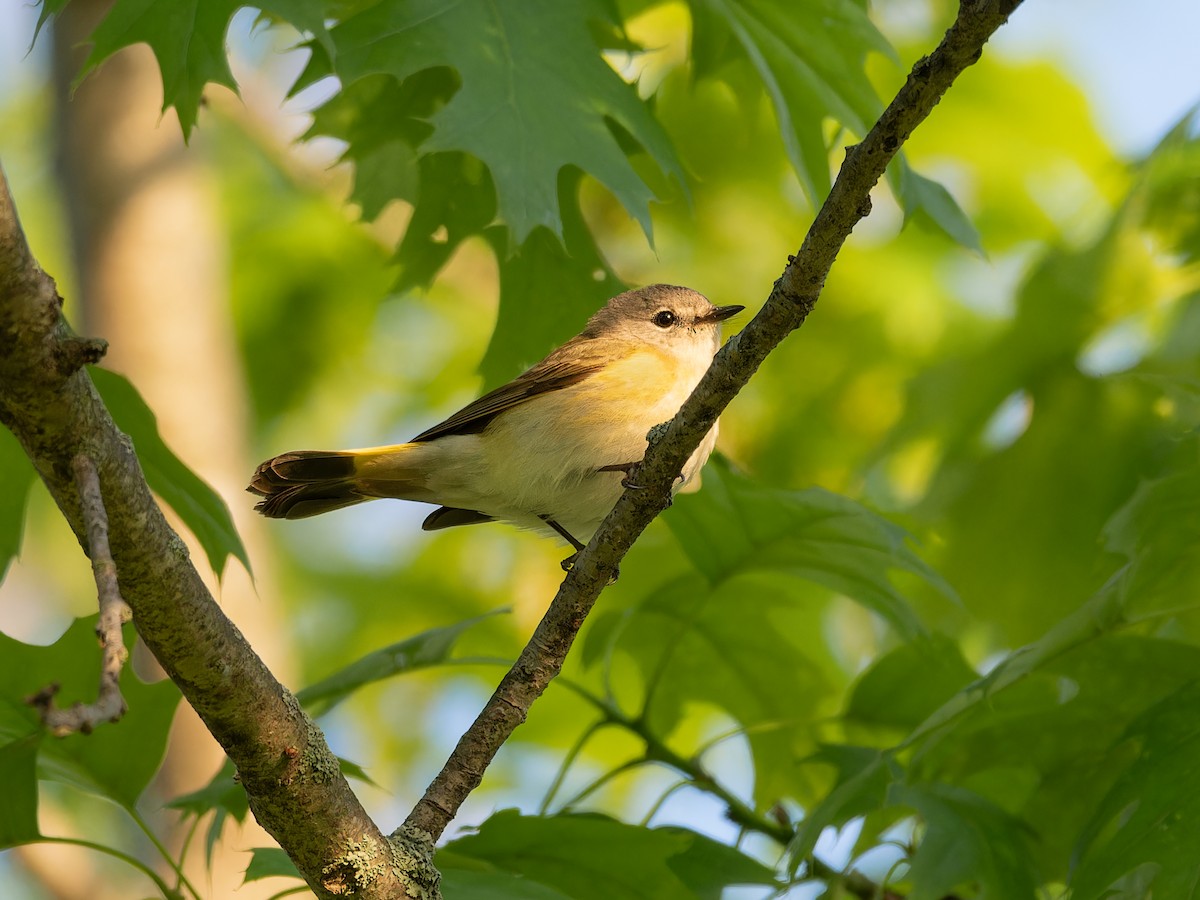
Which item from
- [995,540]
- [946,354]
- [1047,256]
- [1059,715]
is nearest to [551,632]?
[1059,715]

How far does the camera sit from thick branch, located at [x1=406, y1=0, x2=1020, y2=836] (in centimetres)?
191

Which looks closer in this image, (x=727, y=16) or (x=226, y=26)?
(x=226, y=26)

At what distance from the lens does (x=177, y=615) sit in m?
2.07

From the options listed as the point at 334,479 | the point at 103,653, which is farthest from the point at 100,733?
the point at 103,653

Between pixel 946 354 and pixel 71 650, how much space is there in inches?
166

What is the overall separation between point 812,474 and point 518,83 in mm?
3621

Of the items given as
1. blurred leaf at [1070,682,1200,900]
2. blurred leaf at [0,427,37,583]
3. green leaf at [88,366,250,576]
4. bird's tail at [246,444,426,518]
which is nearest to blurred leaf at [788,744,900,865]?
blurred leaf at [1070,682,1200,900]

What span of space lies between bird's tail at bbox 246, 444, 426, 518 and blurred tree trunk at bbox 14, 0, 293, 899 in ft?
2.81

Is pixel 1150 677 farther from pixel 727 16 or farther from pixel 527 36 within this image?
pixel 527 36

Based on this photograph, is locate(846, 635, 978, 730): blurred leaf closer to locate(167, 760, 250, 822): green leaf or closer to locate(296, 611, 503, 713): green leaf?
locate(296, 611, 503, 713): green leaf

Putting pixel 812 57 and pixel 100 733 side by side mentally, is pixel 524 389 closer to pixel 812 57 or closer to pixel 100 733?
pixel 812 57

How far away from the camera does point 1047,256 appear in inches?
191

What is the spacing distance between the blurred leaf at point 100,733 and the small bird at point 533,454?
0.82 m

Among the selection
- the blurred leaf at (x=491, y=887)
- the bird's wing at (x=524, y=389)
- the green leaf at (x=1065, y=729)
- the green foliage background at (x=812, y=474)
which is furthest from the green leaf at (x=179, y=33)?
the green leaf at (x=1065, y=729)
